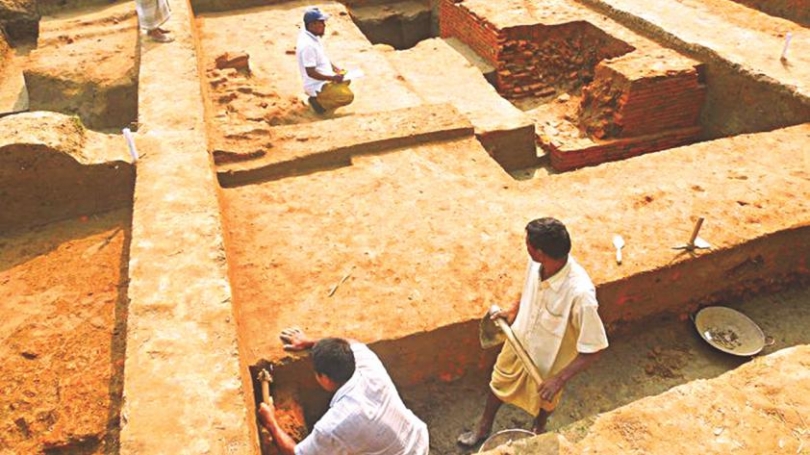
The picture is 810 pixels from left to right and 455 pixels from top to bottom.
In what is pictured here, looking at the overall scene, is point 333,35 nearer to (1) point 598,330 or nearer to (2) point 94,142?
(2) point 94,142

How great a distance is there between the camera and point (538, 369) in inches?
127

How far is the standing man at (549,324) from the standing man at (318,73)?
143 inches

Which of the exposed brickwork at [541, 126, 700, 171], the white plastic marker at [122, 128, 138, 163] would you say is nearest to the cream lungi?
the white plastic marker at [122, 128, 138, 163]

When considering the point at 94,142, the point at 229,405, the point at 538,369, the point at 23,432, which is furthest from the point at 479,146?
the point at 23,432

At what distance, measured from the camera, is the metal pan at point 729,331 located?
4.19m

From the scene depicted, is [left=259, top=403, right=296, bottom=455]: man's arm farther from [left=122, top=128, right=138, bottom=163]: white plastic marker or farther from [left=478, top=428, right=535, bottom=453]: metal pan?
[left=122, top=128, right=138, bottom=163]: white plastic marker

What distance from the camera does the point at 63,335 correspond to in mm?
3398

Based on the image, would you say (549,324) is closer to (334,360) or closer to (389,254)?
(334,360)

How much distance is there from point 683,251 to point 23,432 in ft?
13.1

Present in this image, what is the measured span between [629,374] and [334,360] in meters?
2.41

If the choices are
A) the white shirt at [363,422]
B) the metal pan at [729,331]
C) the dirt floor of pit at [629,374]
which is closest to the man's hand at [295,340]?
the white shirt at [363,422]

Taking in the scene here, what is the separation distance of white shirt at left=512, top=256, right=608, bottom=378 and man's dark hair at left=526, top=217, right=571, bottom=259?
0.13m

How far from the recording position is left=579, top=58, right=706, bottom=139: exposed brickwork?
21.5 feet

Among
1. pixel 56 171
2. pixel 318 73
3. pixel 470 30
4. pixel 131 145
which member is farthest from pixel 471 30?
pixel 56 171
